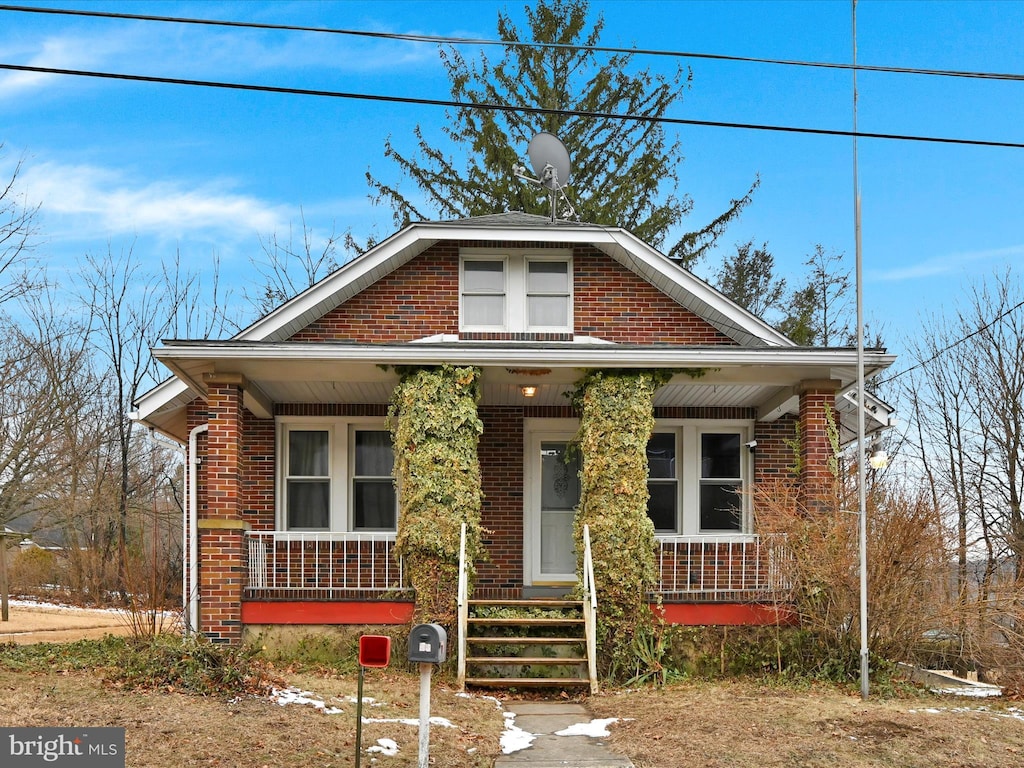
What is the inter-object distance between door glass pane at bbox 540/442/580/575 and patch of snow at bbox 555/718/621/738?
17.2ft

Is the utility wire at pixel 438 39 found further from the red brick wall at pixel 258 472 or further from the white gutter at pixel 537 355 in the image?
the red brick wall at pixel 258 472

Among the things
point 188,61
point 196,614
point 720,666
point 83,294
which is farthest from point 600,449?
point 83,294

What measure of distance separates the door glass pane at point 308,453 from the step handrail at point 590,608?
451cm

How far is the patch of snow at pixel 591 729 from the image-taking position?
9242 mm

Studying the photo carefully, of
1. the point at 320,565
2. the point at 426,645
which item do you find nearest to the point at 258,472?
the point at 320,565

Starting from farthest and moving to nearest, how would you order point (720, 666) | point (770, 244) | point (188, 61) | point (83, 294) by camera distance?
point (770, 244)
point (83, 294)
point (188, 61)
point (720, 666)

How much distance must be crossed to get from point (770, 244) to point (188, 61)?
24.8m

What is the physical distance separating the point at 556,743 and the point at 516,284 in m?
7.34

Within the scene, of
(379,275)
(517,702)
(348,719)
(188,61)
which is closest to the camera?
(348,719)

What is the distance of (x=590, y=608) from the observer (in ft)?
39.2

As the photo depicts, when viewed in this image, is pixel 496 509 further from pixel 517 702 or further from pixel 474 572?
pixel 517 702

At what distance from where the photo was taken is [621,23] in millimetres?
30594

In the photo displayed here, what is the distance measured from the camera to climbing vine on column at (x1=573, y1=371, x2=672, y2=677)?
12.3 metres

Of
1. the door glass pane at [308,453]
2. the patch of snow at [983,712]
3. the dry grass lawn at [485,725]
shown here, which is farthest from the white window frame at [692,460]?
the patch of snow at [983,712]
